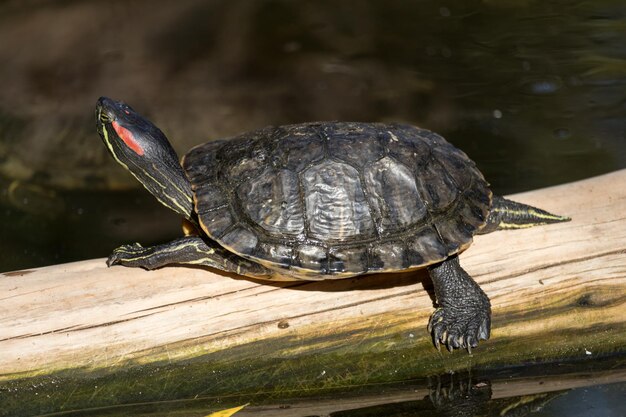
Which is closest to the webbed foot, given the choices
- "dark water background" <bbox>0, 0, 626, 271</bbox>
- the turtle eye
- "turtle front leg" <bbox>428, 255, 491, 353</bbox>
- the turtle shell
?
"turtle front leg" <bbox>428, 255, 491, 353</bbox>

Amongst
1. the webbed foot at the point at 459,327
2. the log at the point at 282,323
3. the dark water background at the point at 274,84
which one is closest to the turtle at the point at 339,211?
the webbed foot at the point at 459,327

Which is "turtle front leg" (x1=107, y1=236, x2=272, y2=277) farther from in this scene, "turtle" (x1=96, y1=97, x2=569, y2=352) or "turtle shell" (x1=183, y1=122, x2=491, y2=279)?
"turtle shell" (x1=183, y1=122, x2=491, y2=279)

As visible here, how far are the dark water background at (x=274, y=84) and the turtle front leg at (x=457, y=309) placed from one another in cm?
235

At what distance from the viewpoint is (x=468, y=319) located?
3.55 metres

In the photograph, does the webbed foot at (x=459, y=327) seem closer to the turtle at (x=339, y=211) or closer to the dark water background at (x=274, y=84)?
the turtle at (x=339, y=211)

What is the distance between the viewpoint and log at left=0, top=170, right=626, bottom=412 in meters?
3.45

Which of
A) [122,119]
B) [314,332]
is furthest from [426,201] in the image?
[122,119]

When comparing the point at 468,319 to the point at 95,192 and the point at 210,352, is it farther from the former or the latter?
the point at 95,192

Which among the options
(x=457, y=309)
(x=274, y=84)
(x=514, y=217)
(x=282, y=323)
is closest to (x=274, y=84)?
(x=274, y=84)

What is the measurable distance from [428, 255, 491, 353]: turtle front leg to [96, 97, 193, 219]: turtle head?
4.24 ft

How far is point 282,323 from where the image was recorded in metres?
3.57

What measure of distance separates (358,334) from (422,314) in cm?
32

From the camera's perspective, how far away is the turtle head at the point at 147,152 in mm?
3854

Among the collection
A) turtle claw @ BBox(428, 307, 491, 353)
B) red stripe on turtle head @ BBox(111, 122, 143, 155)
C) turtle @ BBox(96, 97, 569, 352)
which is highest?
red stripe on turtle head @ BBox(111, 122, 143, 155)
